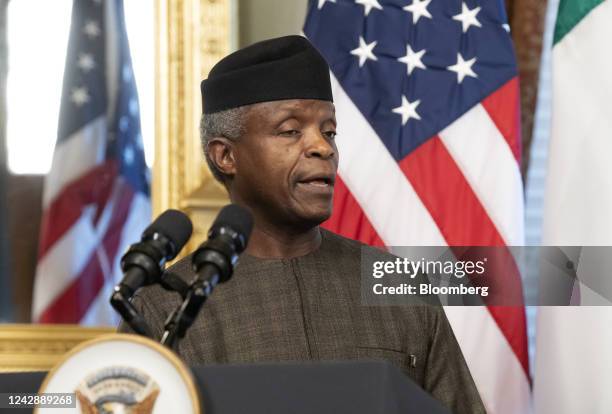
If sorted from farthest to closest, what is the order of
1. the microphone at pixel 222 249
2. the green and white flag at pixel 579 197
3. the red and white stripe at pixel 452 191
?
the red and white stripe at pixel 452 191, the green and white flag at pixel 579 197, the microphone at pixel 222 249

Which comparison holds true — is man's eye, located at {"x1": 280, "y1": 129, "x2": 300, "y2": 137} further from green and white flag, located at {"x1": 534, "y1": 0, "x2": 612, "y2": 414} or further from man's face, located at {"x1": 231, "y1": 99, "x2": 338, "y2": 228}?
green and white flag, located at {"x1": 534, "y1": 0, "x2": 612, "y2": 414}

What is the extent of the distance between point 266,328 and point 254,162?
1.08 feet

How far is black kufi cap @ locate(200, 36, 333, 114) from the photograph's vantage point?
2078mm

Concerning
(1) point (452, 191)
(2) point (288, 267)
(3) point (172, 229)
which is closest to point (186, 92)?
(1) point (452, 191)

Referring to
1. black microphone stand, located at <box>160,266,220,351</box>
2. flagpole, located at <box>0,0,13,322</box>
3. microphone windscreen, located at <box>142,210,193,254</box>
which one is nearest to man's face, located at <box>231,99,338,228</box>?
microphone windscreen, located at <box>142,210,193,254</box>

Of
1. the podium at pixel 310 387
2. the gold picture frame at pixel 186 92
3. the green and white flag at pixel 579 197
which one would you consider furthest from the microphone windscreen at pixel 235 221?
the gold picture frame at pixel 186 92

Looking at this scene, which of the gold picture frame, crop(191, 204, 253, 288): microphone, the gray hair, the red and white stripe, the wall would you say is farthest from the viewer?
the wall

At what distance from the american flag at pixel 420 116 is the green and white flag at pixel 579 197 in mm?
189

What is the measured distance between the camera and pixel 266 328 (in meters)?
2.05

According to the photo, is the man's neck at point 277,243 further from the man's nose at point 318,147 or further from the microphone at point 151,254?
the microphone at point 151,254

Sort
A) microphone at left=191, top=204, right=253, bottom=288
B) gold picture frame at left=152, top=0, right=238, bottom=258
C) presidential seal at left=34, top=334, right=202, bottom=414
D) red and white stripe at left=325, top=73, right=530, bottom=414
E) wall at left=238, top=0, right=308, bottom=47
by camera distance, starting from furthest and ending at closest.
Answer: wall at left=238, top=0, right=308, bottom=47
gold picture frame at left=152, top=0, right=238, bottom=258
red and white stripe at left=325, top=73, right=530, bottom=414
microphone at left=191, top=204, right=253, bottom=288
presidential seal at left=34, top=334, right=202, bottom=414

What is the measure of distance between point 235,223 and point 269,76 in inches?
32.9

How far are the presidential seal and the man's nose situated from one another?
3.00ft

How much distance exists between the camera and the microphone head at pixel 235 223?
1.29m
